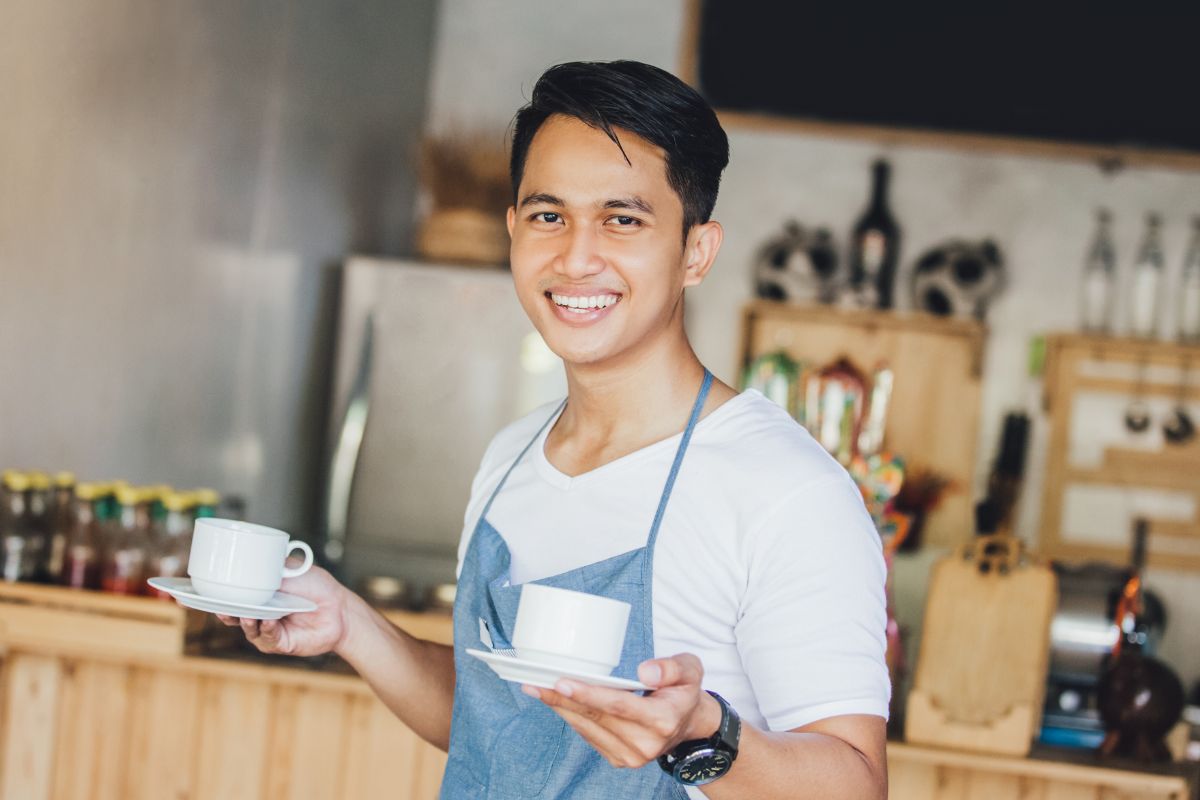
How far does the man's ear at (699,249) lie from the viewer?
4.72 ft

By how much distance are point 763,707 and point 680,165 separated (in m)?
0.54

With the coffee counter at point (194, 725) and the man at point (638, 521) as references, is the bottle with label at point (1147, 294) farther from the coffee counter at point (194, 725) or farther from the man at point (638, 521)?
the man at point (638, 521)

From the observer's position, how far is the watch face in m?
1.03

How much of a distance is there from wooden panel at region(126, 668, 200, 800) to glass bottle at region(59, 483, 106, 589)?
0.63 feet

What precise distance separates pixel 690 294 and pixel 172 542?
2.55 metres

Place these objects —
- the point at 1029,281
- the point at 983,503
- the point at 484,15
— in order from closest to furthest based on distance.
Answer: the point at 983,503 < the point at 1029,281 < the point at 484,15

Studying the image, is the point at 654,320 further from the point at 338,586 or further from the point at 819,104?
the point at 819,104

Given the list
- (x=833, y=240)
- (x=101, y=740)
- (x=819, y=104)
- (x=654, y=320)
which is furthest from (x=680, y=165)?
(x=833, y=240)

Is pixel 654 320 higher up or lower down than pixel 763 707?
higher up

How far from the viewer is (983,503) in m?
2.99

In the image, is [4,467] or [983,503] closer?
[4,467]

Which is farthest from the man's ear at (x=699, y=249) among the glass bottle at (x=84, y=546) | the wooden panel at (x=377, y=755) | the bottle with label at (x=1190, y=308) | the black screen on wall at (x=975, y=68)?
the bottle with label at (x=1190, y=308)

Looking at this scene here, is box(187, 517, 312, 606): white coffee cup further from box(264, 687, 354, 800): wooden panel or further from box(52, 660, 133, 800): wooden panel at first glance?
box(52, 660, 133, 800): wooden panel

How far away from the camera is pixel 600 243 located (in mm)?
1372
